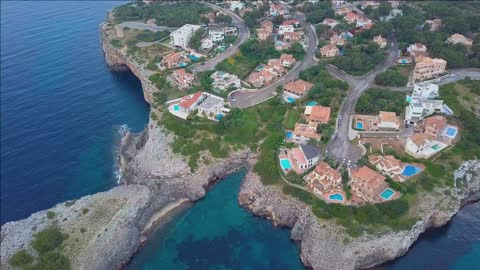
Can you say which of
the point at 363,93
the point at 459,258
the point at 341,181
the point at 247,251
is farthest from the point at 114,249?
the point at 363,93

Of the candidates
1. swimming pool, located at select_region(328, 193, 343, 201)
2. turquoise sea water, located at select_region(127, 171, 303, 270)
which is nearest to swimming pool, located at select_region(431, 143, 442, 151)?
swimming pool, located at select_region(328, 193, 343, 201)

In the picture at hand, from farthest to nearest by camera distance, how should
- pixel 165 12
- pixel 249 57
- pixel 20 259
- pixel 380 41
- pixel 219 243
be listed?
pixel 165 12 → pixel 249 57 → pixel 380 41 → pixel 219 243 → pixel 20 259

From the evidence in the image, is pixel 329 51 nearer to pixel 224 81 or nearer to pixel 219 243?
pixel 224 81

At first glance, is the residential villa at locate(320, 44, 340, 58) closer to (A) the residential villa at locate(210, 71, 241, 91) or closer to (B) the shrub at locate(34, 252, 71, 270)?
(A) the residential villa at locate(210, 71, 241, 91)

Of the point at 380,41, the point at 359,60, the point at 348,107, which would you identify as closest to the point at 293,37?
the point at 359,60

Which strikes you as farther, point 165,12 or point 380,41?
point 165,12

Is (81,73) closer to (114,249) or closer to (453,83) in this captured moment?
(114,249)

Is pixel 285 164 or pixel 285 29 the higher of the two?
pixel 285 29
